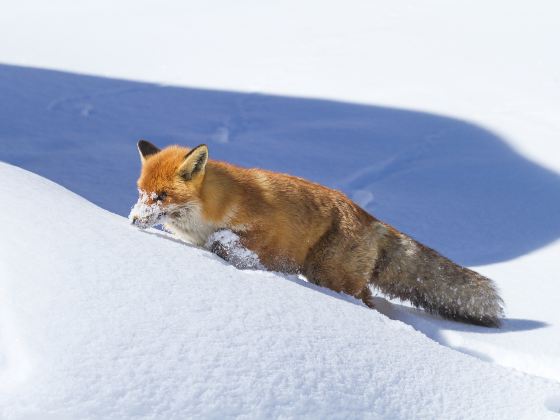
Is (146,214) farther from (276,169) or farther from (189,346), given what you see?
(276,169)

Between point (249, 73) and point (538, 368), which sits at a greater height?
point (249, 73)

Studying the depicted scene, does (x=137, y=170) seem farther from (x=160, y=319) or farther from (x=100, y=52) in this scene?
(x=100, y=52)

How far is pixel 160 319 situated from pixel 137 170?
14.7ft

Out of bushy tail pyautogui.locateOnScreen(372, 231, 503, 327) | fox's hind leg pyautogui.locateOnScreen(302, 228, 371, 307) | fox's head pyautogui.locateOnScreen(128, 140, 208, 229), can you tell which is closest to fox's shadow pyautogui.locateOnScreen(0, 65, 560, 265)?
bushy tail pyautogui.locateOnScreen(372, 231, 503, 327)

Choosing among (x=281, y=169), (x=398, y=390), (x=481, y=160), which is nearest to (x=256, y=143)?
(x=281, y=169)

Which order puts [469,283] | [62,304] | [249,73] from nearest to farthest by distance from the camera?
[62,304], [469,283], [249,73]

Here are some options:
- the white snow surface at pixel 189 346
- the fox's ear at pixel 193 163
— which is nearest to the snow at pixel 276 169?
the white snow surface at pixel 189 346

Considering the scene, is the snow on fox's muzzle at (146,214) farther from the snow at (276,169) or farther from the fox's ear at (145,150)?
the fox's ear at (145,150)

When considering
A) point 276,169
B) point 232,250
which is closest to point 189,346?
point 232,250

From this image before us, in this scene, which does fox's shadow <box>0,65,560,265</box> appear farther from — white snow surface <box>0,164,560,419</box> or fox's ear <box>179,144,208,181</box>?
white snow surface <box>0,164,560,419</box>

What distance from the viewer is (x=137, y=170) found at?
6469 mm

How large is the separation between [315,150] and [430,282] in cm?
426

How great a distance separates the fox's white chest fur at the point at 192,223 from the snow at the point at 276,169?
9.6 inches

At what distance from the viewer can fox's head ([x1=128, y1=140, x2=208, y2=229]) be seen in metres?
3.20
